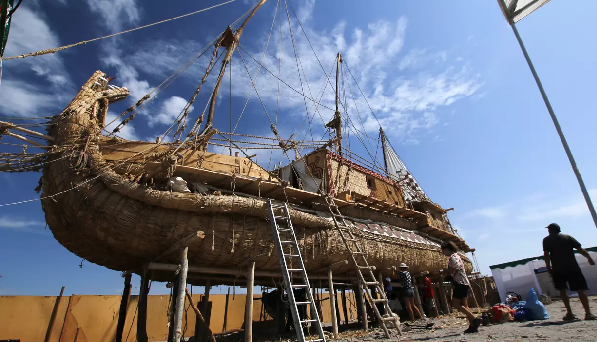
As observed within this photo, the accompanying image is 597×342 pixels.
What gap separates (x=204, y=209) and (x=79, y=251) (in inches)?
160

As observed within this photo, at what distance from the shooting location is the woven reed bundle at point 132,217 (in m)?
7.21

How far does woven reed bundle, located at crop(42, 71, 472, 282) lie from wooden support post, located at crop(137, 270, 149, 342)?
1.92 feet

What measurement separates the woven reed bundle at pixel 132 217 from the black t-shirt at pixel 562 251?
521 cm

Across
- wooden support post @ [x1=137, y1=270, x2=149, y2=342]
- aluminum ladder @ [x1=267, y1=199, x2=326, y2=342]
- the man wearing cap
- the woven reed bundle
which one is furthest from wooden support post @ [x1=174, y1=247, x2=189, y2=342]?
the man wearing cap

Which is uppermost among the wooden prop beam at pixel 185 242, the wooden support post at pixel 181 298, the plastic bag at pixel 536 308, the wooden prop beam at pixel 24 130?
the wooden prop beam at pixel 24 130

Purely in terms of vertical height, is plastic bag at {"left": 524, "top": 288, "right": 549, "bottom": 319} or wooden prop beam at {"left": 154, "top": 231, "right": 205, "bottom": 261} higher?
wooden prop beam at {"left": 154, "top": 231, "right": 205, "bottom": 261}

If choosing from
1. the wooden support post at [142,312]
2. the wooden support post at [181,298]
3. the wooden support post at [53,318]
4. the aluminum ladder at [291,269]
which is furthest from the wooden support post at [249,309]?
the wooden support post at [53,318]

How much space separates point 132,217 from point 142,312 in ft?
8.22

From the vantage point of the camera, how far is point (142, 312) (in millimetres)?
7941

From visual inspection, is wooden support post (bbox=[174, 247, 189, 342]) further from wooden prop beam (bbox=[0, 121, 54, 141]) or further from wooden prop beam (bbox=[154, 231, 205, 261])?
wooden prop beam (bbox=[0, 121, 54, 141])

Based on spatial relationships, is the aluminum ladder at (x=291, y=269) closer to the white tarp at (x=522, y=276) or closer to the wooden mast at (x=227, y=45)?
the wooden mast at (x=227, y=45)

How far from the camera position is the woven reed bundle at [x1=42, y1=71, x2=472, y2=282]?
284 inches

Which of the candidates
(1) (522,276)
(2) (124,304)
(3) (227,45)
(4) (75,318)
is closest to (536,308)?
(2) (124,304)

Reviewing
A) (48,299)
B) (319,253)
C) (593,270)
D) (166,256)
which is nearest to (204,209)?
(166,256)
